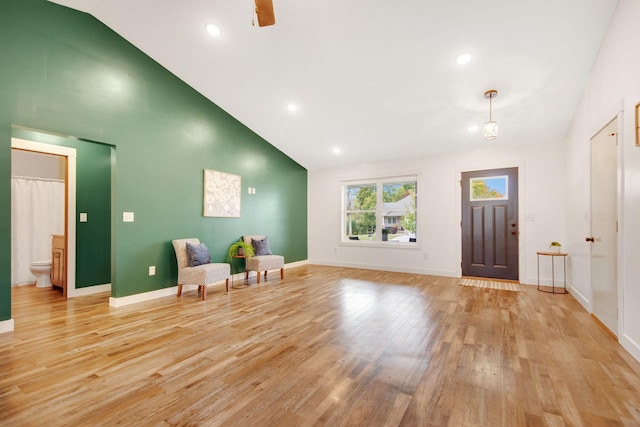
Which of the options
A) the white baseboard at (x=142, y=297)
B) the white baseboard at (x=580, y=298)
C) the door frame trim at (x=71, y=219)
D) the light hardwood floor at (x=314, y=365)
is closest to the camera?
the light hardwood floor at (x=314, y=365)

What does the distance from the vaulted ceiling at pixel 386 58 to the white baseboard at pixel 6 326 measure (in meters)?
3.49

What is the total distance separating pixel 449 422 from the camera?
4.99 ft

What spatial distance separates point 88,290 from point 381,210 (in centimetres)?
559

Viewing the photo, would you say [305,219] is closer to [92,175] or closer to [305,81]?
[305,81]

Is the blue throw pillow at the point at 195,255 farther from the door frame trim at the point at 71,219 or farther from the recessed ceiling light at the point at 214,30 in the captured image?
the recessed ceiling light at the point at 214,30

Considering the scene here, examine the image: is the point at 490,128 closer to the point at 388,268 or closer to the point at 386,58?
the point at 386,58

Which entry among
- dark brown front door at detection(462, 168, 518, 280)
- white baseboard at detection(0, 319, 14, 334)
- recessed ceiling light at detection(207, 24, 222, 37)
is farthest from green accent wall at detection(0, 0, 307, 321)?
dark brown front door at detection(462, 168, 518, 280)

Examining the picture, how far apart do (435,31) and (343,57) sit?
107cm

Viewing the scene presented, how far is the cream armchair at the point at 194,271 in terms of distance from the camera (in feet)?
13.1

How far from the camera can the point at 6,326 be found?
111 inches

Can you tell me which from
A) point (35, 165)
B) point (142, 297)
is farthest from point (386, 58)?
point (35, 165)

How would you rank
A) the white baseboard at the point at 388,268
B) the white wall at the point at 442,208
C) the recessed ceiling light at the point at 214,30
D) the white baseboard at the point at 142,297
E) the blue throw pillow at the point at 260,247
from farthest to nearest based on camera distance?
the white baseboard at the point at 388,268 → the blue throw pillow at the point at 260,247 → the white wall at the point at 442,208 → the white baseboard at the point at 142,297 → the recessed ceiling light at the point at 214,30

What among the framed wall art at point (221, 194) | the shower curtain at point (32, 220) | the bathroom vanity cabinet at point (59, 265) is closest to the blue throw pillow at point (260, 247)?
the framed wall art at point (221, 194)

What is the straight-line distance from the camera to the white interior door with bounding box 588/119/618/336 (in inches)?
107
